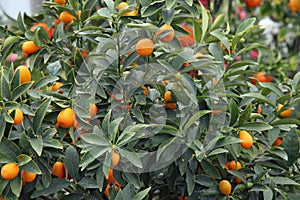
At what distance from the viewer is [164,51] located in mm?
1043

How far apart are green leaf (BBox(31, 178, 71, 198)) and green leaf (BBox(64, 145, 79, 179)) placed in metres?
0.02

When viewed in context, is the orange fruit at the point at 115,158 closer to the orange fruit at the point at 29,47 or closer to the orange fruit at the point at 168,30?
the orange fruit at the point at 168,30

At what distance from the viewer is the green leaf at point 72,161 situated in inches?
38.0

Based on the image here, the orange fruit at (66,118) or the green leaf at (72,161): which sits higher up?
the orange fruit at (66,118)

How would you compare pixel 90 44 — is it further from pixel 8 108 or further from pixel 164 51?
pixel 8 108

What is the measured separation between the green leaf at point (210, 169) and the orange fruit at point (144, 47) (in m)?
0.23

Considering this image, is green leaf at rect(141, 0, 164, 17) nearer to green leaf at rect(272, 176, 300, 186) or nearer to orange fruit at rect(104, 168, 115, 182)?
orange fruit at rect(104, 168, 115, 182)

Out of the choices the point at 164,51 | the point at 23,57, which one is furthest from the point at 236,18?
the point at 164,51

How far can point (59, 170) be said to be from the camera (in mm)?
1009

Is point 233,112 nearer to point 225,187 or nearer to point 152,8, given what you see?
point 225,187

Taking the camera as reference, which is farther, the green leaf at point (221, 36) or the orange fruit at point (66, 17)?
the orange fruit at point (66, 17)

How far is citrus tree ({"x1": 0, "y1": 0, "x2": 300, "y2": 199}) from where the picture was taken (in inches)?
36.2

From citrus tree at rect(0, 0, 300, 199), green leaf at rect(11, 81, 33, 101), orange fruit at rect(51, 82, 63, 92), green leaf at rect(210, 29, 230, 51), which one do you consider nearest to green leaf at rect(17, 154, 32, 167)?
citrus tree at rect(0, 0, 300, 199)

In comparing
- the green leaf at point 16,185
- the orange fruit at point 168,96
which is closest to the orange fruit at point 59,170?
the green leaf at point 16,185
